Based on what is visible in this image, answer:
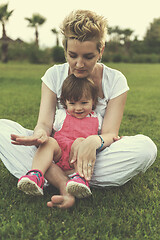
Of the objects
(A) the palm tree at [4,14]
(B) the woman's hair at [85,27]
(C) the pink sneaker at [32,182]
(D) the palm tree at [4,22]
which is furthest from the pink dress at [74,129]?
(A) the palm tree at [4,14]

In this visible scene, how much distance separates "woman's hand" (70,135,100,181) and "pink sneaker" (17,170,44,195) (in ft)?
1.07

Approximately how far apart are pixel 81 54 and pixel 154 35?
193ft

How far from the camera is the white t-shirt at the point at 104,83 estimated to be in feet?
10.3

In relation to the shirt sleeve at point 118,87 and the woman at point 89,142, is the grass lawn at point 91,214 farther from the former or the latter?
the shirt sleeve at point 118,87

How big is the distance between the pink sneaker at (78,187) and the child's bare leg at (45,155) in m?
0.27

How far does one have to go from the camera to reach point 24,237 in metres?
2.07

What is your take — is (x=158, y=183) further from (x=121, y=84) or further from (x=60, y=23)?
(x=60, y=23)

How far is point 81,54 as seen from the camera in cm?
274

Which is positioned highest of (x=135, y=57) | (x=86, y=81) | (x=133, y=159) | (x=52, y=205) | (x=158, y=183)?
(x=86, y=81)

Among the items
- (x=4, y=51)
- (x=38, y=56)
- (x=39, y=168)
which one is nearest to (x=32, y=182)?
(x=39, y=168)

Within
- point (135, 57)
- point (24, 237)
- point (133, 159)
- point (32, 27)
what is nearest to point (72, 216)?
point (24, 237)

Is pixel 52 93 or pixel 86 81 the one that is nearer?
pixel 86 81

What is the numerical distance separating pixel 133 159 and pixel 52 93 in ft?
3.70

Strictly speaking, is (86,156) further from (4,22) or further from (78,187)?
(4,22)
